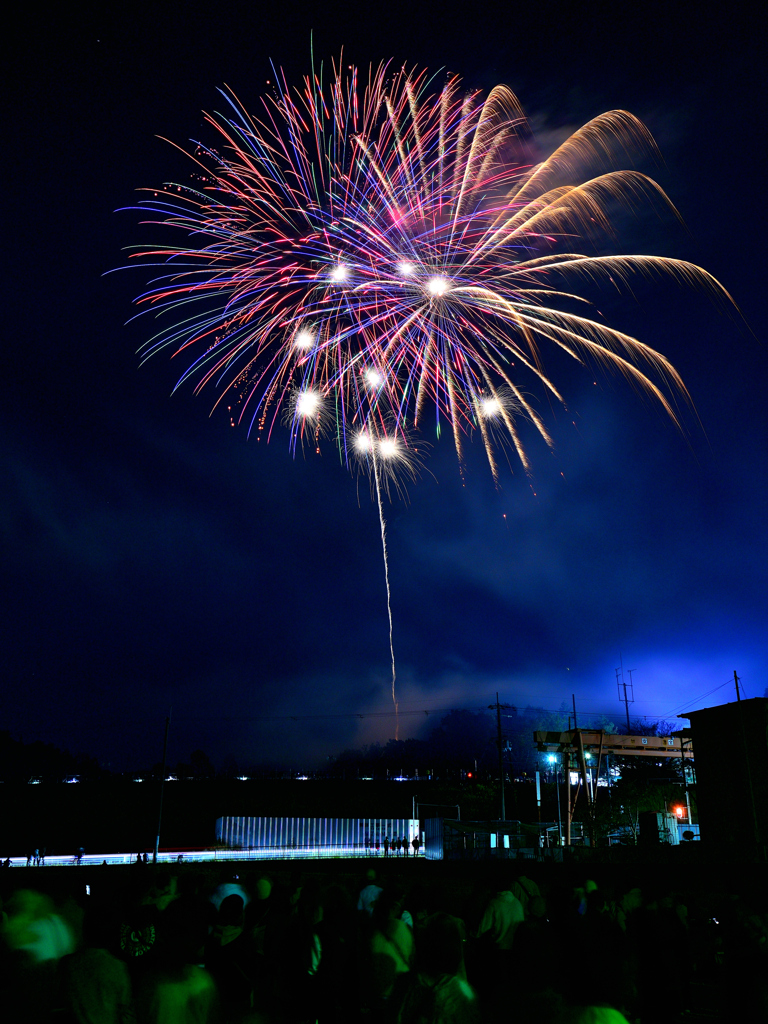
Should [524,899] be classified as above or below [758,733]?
below

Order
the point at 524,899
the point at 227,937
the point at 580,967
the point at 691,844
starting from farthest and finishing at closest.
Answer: the point at 691,844 → the point at 524,899 → the point at 227,937 → the point at 580,967

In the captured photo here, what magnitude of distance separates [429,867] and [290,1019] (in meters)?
23.3

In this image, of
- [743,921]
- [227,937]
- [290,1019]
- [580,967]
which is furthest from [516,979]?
[743,921]

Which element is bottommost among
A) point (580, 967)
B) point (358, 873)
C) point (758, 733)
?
point (358, 873)

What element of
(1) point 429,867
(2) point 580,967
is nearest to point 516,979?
(2) point 580,967

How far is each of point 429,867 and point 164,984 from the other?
23.9m

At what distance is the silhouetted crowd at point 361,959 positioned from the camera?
4004mm

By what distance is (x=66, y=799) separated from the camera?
256 feet

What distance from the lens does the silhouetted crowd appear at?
4004 mm

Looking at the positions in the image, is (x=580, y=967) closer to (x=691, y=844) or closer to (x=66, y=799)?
(x=691, y=844)

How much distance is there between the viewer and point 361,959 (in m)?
6.54

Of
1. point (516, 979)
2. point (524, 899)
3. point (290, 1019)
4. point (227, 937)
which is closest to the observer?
point (516, 979)

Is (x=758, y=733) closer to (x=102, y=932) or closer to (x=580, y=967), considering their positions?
(x=102, y=932)

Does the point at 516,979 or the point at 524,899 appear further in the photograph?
the point at 524,899
